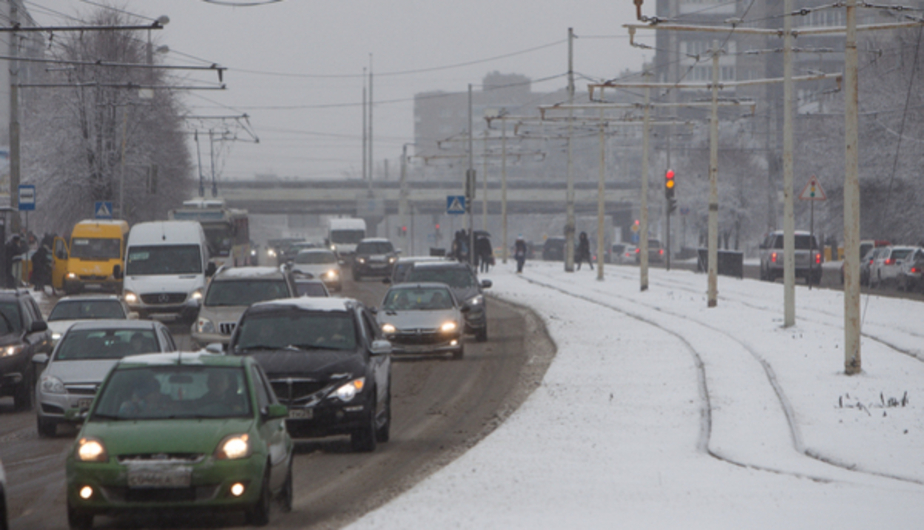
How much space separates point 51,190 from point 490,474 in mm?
53921

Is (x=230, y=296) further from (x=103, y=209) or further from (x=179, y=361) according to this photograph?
(x=103, y=209)

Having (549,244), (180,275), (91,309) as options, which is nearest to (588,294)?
(180,275)

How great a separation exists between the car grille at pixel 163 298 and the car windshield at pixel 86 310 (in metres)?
6.38

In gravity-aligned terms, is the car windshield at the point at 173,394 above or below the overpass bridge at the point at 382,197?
below

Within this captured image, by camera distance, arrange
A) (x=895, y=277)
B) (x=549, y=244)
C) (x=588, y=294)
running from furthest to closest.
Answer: (x=549, y=244), (x=895, y=277), (x=588, y=294)

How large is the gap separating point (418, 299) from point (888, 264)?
95.1ft

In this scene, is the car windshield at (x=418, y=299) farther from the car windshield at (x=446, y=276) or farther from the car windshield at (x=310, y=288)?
the car windshield at (x=310, y=288)

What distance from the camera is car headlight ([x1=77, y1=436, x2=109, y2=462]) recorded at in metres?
8.74

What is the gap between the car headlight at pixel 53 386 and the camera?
48.9 ft

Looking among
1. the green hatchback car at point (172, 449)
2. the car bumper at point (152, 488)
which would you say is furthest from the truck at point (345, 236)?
the car bumper at point (152, 488)

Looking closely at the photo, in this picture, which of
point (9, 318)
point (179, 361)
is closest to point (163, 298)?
point (9, 318)

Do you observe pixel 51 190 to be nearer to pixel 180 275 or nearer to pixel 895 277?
pixel 180 275

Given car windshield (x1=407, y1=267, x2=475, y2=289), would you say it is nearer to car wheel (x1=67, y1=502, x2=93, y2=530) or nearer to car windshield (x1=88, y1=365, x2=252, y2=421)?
car windshield (x1=88, y1=365, x2=252, y2=421)

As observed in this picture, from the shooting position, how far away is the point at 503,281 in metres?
54.7
